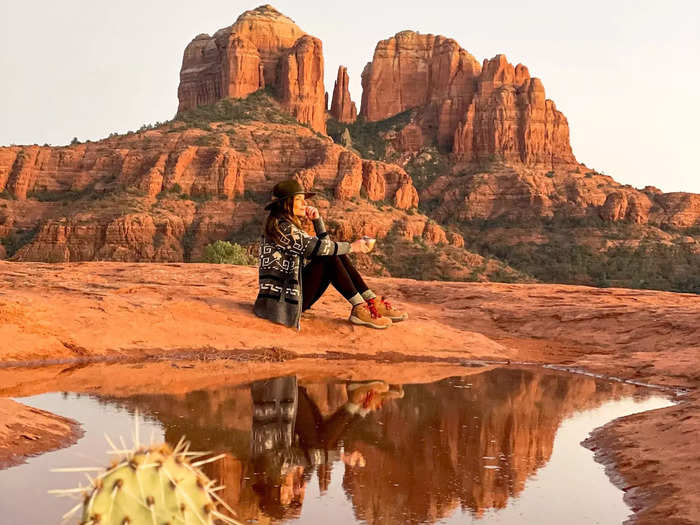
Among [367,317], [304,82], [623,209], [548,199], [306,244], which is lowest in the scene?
[367,317]

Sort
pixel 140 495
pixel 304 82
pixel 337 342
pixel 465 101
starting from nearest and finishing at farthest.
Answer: pixel 140 495 < pixel 337 342 < pixel 304 82 < pixel 465 101

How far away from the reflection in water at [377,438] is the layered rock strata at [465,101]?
9964cm


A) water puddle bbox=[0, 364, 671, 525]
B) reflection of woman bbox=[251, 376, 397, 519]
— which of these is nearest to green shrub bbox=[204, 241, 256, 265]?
reflection of woman bbox=[251, 376, 397, 519]

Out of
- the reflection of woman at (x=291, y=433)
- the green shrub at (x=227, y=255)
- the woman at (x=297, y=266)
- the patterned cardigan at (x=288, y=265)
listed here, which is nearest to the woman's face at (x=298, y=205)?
the woman at (x=297, y=266)

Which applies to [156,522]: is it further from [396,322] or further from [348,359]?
[396,322]

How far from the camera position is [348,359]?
39.5 ft

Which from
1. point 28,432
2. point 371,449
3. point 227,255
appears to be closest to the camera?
point 28,432

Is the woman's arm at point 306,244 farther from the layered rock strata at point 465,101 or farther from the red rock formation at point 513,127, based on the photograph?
the layered rock strata at point 465,101

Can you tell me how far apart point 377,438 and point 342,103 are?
11889 cm

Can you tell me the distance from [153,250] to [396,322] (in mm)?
57474

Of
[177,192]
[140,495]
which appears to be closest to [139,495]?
[140,495]

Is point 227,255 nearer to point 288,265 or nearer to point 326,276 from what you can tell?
point 326,276

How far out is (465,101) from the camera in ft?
A: 385

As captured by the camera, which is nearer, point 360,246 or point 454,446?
point 454,446
